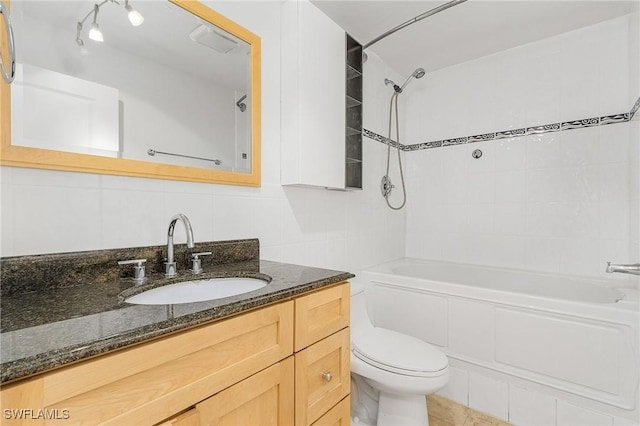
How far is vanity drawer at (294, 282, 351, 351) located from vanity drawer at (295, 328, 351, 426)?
29 millimetres

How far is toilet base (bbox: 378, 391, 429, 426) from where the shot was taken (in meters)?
1.50

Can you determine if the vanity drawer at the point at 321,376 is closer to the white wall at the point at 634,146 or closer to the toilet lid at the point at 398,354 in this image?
the toilet lid at the point at 398,354

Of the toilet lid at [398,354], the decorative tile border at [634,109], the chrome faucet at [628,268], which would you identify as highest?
the decorative tile border at [634,109]

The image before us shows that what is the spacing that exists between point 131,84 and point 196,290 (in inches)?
31.5

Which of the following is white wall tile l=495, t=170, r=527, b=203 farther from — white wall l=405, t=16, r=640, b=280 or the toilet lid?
the toilet lid

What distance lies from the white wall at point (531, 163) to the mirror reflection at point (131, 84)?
1.97m

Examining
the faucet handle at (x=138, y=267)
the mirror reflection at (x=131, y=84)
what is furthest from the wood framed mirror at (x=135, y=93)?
the faucet handle at (x=138, y=267)

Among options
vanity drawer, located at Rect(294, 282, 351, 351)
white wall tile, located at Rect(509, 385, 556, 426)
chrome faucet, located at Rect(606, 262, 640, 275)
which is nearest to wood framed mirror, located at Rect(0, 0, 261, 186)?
vanity drawer, located at Rect(294, 282, 351, 351)

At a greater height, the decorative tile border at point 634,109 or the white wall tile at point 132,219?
the decorative tile border at point 634,109

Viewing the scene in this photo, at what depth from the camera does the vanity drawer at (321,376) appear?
94cm

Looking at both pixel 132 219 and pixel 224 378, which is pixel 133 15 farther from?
pixel 224 378

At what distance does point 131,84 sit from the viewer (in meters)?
1.11

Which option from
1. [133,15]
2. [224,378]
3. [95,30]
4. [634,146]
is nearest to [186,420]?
[224,378]

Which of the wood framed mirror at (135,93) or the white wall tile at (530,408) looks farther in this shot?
the white wall tile at (530,408)
